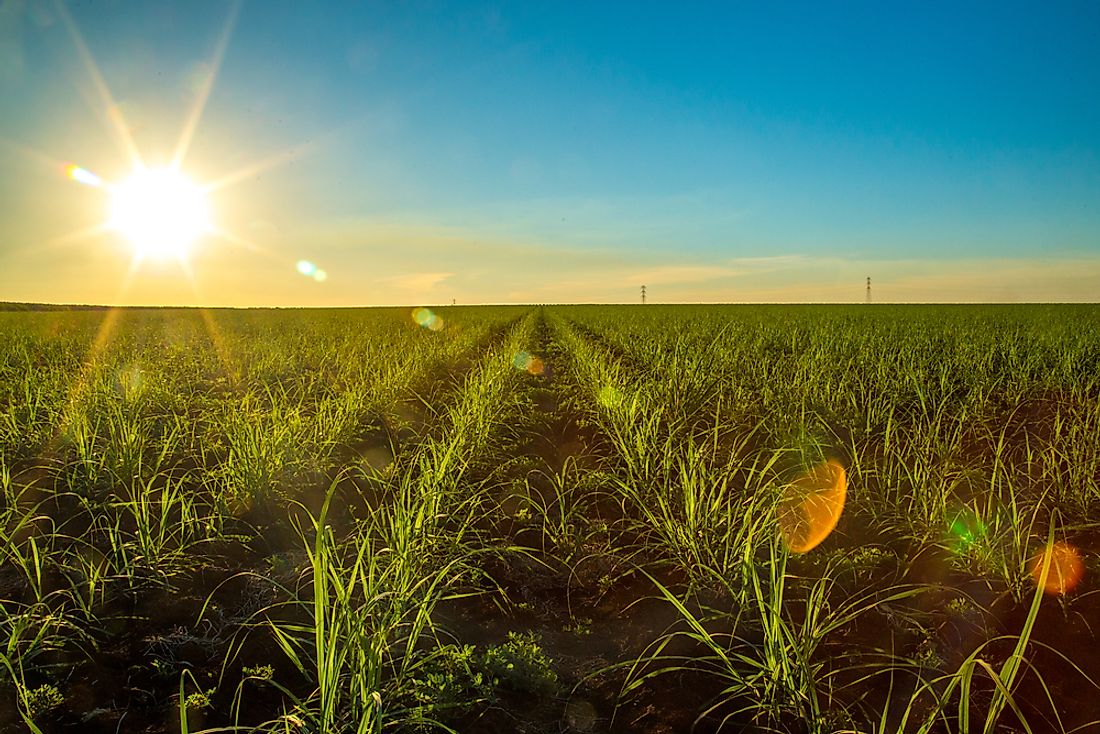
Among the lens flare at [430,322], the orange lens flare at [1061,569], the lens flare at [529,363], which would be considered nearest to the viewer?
the orange lens flare at [1061,569]

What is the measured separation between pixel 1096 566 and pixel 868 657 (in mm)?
1386

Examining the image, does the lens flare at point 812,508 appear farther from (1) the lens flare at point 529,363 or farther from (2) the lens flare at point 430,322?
(2) the lens flare at point 430,322

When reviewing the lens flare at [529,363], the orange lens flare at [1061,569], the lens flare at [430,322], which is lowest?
the orange lens flare at [1061,569]

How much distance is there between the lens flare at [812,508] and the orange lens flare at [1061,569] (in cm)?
82

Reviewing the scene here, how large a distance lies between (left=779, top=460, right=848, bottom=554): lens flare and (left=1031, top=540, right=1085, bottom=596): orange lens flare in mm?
815

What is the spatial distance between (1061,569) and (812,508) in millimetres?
1037

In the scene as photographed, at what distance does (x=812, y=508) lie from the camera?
10.9 ft

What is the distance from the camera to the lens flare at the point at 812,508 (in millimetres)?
3000

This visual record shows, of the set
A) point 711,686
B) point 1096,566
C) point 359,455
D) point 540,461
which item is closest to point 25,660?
point 711,686

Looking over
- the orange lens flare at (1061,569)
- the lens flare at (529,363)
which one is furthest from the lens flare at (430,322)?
the orange lens flare at (1061,569)

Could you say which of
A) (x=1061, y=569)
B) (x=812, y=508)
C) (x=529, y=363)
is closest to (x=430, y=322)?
(x=529, y=363)

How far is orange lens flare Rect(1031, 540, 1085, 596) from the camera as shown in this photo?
239cm

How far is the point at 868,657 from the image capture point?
205 centimetres

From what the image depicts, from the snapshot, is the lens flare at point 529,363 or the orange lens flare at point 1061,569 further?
the lens flare at point 529,363
